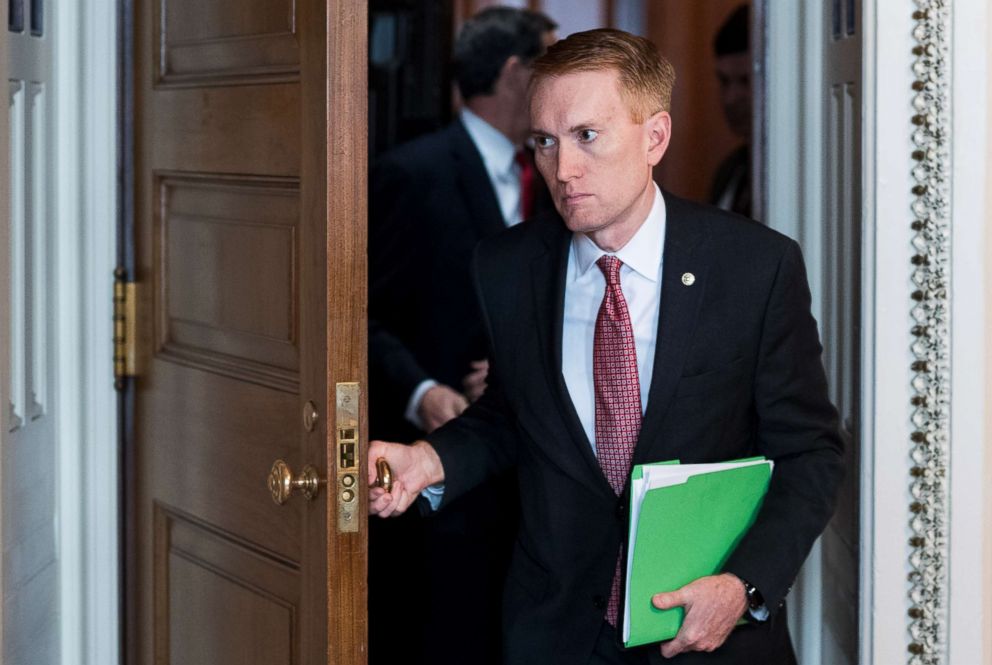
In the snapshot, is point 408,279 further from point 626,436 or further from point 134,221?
point 626,436

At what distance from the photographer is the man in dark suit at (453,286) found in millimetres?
3674

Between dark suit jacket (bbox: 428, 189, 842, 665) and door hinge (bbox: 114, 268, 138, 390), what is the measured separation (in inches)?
29.0

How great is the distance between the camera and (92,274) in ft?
9.14

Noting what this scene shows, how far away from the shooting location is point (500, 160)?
164 inches

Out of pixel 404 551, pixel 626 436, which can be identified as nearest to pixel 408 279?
pixel 404 551

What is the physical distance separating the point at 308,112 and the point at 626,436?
0.76 m

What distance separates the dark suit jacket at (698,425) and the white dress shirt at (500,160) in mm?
1666

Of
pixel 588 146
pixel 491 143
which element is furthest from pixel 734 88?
pixel 588 146

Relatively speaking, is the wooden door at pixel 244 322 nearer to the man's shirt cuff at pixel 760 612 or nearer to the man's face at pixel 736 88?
the man's shirt cuff at pixel 760 612

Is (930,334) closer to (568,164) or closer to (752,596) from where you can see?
(752,596)

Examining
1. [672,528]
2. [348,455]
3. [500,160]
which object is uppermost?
[500,160]

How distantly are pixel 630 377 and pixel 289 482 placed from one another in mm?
600

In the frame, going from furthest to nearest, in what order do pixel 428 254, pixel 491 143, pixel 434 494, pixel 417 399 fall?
pixel 491 143 → pixel 428 254 → pixel 417 399 → pixel 434 494

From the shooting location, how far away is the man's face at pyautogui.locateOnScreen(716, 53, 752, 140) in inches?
188
